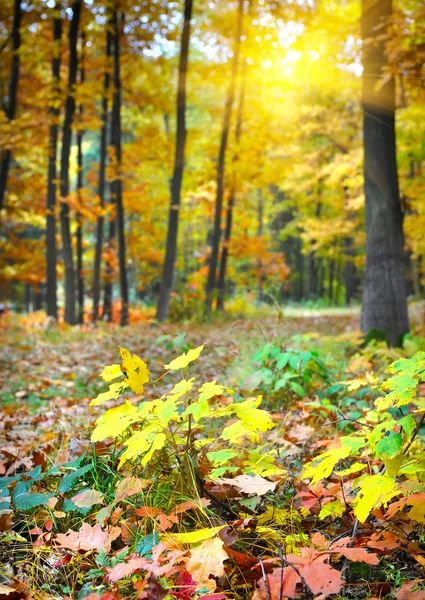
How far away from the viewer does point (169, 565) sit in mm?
1456

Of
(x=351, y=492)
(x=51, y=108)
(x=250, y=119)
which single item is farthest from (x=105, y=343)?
(x=250, y=119)

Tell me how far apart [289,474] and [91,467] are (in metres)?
0.91

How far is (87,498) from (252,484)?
0.66 m

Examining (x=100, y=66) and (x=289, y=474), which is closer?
(x=289, y=474)

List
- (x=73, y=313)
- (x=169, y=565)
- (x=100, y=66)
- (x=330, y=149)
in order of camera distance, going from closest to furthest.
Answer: (x=169, y=565) → (x=73, y=313) → (x=100, y=66) → (x=330, y=149)

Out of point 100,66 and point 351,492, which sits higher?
point 100,66

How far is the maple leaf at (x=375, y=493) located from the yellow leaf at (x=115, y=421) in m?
0.83

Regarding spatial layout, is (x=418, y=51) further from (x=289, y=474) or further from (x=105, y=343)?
(x=105, y=343)

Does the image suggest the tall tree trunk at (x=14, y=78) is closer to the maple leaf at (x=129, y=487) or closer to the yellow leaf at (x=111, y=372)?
the yellow leaf at (x=111, y=372)

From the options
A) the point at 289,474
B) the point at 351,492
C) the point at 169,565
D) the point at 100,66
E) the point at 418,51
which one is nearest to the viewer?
the point at 169,565

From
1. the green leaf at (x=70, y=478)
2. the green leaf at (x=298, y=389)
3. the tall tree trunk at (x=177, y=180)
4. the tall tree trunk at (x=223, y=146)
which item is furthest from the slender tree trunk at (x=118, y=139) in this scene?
the green leaf at (x=70, y=478)

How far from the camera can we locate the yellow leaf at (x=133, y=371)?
5.98 feet

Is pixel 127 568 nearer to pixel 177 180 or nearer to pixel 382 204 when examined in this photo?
pixel 382 204

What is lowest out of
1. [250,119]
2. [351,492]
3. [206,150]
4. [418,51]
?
A: [351,492]
